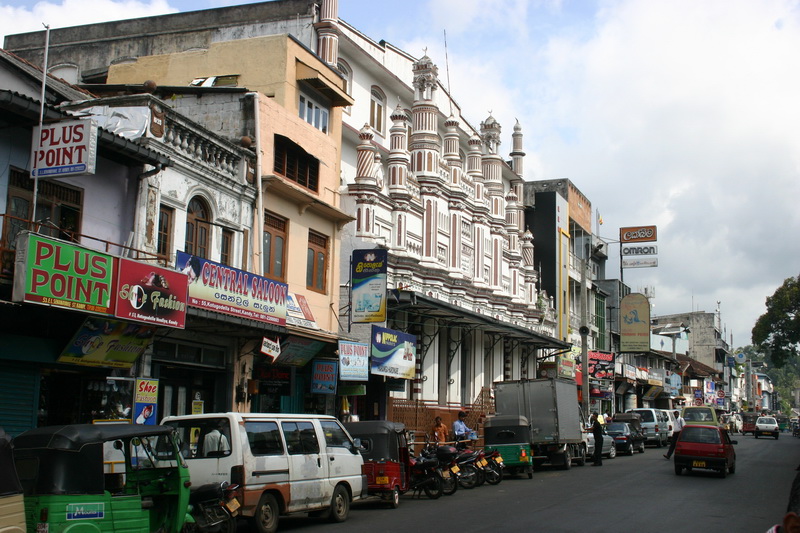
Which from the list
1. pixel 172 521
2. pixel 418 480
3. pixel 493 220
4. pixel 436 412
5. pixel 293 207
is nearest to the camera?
pixel 172 521

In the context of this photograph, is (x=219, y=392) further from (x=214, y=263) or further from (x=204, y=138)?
(x=204, y=138)

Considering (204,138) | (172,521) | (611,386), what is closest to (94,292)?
(172,521)

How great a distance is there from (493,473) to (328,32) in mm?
16340

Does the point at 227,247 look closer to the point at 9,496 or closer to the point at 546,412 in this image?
the point at 546,412

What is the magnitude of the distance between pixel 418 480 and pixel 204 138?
9126 millimetres

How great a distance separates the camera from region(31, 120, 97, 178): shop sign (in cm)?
1420

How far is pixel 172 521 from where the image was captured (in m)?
10.8

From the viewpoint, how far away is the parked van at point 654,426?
43.6 metres

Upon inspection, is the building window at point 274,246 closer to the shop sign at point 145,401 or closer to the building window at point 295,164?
the building window at point 295,164

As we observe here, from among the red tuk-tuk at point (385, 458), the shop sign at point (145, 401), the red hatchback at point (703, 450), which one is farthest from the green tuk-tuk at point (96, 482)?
the red hatchback at point (703, 450)

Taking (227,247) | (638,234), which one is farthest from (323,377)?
(638,234)

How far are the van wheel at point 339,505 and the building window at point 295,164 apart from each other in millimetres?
10268

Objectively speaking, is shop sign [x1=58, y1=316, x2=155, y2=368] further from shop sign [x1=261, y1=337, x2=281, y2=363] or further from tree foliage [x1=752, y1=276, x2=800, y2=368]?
tree foliage [x1=752, y1=276, x2=800, y2=368]

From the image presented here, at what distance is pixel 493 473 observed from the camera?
2222 cm
